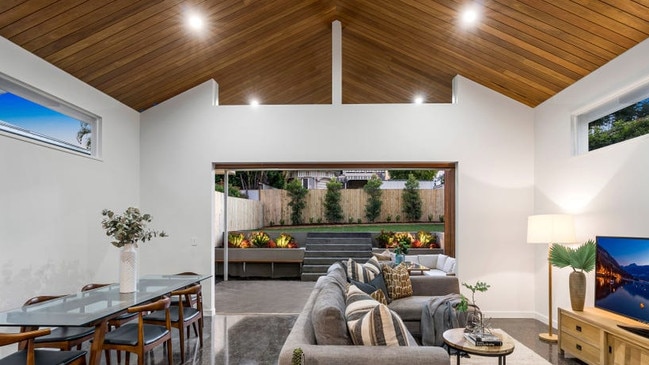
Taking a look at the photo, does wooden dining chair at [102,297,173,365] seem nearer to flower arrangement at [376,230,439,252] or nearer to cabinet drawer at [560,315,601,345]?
cabinet drawer at [560,315,601,345]

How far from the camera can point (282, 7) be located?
4.97 m

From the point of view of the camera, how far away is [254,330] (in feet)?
17.1

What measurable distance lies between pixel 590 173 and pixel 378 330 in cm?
348

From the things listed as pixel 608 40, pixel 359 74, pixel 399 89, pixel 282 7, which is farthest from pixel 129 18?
pixel 608 40

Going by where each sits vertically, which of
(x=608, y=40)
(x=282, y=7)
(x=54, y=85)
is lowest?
(x=54, y=85)

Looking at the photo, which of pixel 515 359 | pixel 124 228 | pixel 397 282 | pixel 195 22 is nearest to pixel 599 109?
pixel 515 359

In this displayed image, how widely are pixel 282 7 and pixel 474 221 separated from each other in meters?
3.86

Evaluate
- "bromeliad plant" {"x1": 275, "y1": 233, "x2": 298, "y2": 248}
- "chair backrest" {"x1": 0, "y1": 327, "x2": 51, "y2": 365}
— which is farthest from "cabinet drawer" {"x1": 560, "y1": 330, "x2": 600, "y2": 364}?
"bromeliad plant" {"x1": 275, "y1": 233, "x2": 298, "y2": 248}

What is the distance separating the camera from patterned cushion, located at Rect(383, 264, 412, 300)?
4973 mm

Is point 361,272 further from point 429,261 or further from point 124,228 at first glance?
point 429,261

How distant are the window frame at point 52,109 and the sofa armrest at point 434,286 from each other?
4.30 metres

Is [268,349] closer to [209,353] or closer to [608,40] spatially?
[209,353]

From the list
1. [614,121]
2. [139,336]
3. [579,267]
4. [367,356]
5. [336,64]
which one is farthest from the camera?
[336,64]

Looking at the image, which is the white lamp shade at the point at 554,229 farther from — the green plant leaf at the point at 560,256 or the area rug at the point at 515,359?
the area rug at the point at 515,359
